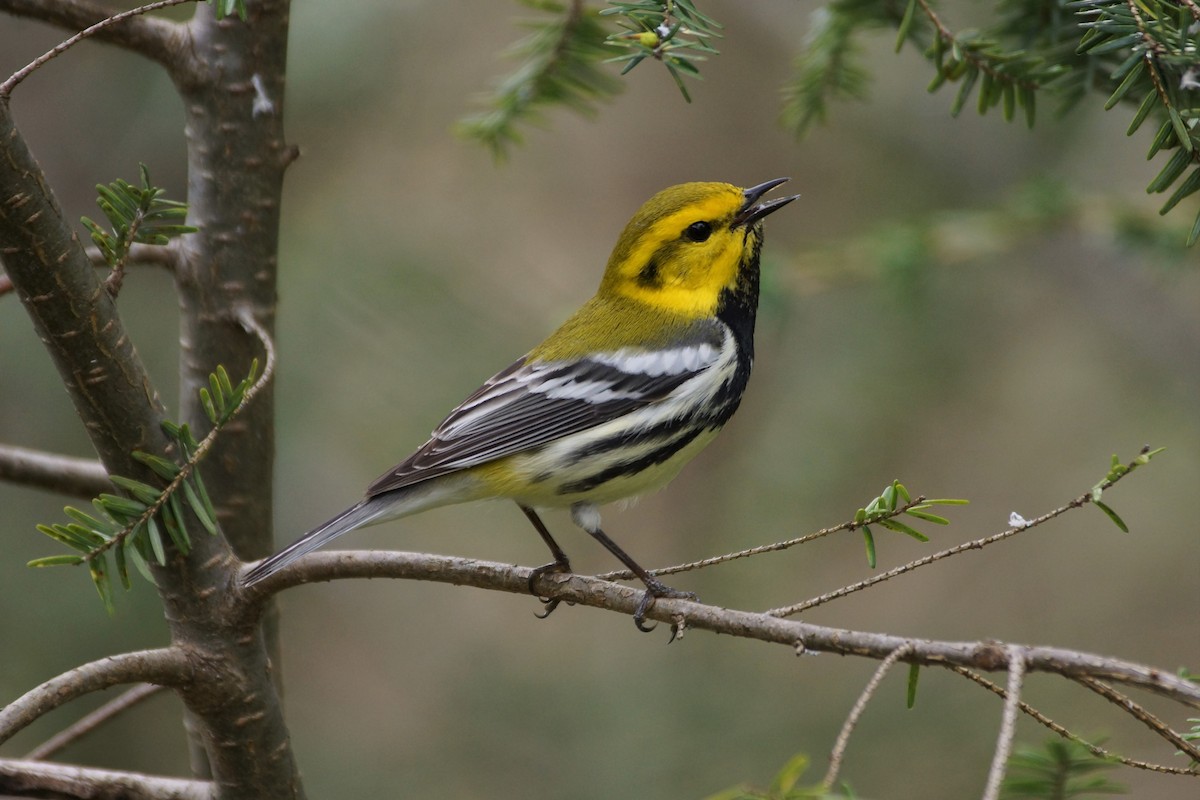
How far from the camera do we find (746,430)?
5.30 m

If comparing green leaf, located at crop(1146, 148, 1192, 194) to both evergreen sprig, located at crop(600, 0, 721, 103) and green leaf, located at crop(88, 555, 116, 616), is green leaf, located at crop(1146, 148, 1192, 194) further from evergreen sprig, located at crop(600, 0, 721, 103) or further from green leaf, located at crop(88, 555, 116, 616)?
green leaf, located at crop(88, 555, 116, 616)

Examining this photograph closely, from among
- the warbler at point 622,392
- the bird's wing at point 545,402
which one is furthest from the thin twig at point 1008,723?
the bird's wing at point 545,402

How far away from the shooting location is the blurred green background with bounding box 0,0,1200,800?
12.7 feet

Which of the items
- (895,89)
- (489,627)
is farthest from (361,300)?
(489,627)

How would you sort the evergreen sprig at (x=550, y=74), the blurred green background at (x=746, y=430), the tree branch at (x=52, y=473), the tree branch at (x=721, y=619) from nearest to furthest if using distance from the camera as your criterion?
the tree branch at (x=721, y=619) → the tree branch at (x=52, y=473) → the evergreen sprig at (x=550, y=74) → the blurred green background at (x=746, y=430)

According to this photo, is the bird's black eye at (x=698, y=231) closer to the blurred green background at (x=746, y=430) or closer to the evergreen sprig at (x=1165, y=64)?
the blurred green background at (x=746, y=430)

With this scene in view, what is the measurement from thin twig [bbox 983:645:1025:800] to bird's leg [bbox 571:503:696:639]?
717 millimetres

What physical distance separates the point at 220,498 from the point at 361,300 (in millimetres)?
1552

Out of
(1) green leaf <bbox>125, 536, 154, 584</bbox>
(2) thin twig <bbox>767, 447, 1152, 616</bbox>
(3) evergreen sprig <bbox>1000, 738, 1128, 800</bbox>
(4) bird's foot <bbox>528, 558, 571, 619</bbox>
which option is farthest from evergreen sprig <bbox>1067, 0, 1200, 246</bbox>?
(1) green leaf <bbox>125, 536, 154, 584</bbox>

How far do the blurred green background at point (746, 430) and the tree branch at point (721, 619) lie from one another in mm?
1548

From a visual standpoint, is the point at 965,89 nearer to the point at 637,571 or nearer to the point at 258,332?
the point at 637,571

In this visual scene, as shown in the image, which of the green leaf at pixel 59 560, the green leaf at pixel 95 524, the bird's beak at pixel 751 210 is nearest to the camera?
the green leaf at pixel 59 560

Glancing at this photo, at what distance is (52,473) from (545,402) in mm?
1177

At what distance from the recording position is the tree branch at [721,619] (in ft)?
4.41
